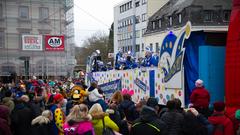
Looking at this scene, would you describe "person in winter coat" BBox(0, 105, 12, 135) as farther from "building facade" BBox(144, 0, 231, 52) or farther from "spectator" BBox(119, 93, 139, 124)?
"building facade" BBox(144, 0, 231, 52)

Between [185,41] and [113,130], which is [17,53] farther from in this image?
[113,130]

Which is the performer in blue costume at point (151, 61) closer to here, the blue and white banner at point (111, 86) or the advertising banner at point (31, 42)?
the blue and white banner at point (111, 86)

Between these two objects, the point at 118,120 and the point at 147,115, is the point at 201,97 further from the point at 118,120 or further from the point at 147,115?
the point at 147,115

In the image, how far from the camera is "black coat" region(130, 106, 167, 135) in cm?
630

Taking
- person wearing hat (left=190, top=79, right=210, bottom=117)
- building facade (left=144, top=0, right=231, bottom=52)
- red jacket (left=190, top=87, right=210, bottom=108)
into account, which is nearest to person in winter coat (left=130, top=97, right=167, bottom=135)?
person wearing hat (left=190, top=79, right=210, bottom=117)

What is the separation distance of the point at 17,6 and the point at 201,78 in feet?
106

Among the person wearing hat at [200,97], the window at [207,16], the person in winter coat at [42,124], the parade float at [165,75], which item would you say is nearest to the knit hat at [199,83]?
the person wearing hat at [200,97]

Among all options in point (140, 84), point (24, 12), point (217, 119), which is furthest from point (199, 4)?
point (217, 119)

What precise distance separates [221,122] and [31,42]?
2979 centimetres

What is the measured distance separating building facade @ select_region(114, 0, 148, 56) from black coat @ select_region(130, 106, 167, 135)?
54113mm

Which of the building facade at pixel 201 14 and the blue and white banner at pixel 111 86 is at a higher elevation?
the building facade at pixel 201 14

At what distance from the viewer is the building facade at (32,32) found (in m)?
38.2

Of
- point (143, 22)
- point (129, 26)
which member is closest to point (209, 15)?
point (143, 22)

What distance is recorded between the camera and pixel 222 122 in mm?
7379
